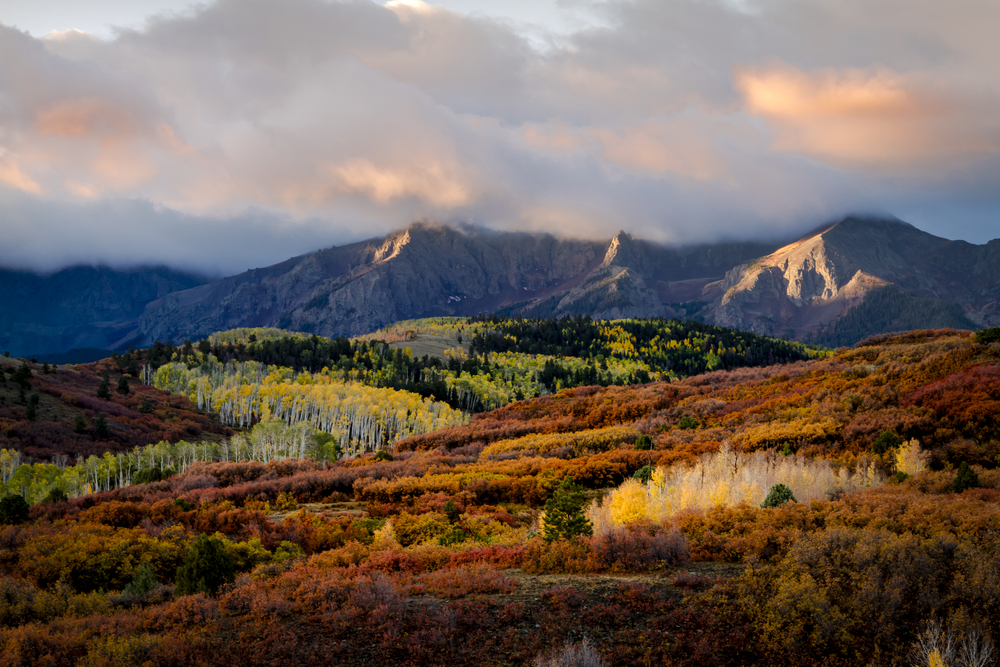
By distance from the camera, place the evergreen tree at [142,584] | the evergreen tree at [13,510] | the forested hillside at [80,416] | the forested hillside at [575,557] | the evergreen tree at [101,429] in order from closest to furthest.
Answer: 1. the forested hillside at [575,557]
2. the evergreen tree at [142,584]
3. the evergreen tree at [13,510]
4. the forested hillside at [80,416]
5. the evergreen tree at [101,429]

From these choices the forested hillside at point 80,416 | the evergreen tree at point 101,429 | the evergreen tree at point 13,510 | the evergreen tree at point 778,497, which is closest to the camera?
the evergreen tree at point 778,497

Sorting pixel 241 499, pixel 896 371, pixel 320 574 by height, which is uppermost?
pixel 896 371

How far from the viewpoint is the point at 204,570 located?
511 inches

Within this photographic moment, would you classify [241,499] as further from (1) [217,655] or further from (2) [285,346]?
(2) [285,346]

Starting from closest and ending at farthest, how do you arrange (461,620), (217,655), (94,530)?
(217,655) < (461,620) < (94,530)

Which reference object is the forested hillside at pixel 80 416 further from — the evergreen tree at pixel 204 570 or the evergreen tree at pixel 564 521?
the evergreen tree at pixel 564 521

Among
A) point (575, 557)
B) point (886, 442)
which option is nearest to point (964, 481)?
point (886, 442)

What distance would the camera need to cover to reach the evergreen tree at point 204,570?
12727 millimetres

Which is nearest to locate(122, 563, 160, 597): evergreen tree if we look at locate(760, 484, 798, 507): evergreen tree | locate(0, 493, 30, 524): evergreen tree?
locate(0, 493, 30, 524): evergreen tree

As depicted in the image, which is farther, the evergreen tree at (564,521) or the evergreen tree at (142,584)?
the evergreen tree at (564,521)

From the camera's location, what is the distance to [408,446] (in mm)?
51406

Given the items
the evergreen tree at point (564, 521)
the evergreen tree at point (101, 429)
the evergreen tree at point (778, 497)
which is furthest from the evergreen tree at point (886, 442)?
the evergreen tree at point (101, 429)

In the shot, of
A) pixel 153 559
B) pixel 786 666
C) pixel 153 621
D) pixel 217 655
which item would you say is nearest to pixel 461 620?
pixel 217 655

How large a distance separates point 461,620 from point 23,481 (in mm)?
58890
